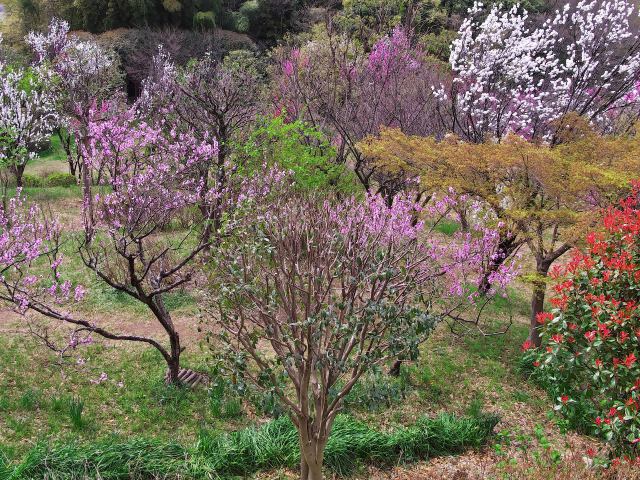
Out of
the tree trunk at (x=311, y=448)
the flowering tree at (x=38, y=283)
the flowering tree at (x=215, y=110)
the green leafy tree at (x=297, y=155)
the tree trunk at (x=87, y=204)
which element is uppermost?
the flowering tree at (x=215, y=110)

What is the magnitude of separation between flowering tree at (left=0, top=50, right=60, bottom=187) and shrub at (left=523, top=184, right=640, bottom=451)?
1339 cm

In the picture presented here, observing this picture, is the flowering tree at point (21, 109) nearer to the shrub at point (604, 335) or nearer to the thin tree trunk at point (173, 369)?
the thin tree trunk at point (173, 369)

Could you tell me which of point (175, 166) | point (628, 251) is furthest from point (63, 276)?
point (628, 251)

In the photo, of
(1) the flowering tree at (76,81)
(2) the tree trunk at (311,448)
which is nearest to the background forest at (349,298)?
(2) the tree trunk at (311,448)

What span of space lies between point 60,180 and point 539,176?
15.9 m

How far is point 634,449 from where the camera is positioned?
14.5 ft

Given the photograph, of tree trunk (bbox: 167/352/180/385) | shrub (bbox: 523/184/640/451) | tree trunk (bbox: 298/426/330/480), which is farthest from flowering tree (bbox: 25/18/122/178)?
shrub (bbox: 523/184/640/451)

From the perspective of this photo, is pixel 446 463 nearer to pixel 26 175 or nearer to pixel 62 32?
pixel 26 175

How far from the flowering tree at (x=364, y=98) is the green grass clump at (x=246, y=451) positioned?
6532mm

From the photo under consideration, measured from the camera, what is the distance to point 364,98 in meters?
13.5

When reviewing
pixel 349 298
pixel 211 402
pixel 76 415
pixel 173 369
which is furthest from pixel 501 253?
pixel 76 415

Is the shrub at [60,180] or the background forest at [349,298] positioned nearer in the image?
the background forest at [349,298]

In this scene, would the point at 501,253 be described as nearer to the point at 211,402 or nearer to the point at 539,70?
the point at 539,70

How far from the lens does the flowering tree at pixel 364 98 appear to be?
12812 mm
